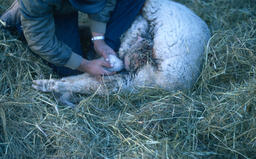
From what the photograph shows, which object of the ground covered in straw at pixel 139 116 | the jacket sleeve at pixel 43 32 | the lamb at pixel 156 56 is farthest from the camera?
the lamb at pixel 156 56

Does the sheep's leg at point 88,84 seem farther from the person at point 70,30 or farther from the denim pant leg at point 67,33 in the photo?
the denim pant leg at point 67,33

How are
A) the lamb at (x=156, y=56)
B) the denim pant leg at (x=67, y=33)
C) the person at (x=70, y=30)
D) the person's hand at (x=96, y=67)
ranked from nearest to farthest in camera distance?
the person at (x=70, y=30) → the lamb at (x=156, y=56) → the person's hand at (x=96, y=67) → the denim pant leg at (x=67, y=33)

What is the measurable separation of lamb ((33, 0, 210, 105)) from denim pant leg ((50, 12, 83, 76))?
0.75 ft

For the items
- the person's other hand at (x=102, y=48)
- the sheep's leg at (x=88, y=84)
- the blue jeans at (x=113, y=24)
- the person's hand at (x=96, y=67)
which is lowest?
the sheep's leg at (x=88, y=84)

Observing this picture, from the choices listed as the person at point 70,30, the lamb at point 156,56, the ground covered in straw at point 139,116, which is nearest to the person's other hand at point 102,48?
the person at point 70,30

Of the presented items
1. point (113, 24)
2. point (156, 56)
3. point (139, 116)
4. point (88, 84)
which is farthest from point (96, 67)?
point (139, 116)

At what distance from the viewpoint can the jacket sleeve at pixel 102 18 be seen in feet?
10.4

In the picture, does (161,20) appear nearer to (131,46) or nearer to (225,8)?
(131,46)

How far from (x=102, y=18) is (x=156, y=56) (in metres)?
0.67

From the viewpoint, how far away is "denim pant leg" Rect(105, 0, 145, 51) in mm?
3209

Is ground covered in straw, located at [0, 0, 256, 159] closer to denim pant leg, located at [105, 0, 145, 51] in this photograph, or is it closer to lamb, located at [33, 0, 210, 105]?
lamb, located at [33, 0, 210, 105]

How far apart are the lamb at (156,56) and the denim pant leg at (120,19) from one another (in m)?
0.06

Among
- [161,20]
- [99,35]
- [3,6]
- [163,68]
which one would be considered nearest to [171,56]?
[163,68]

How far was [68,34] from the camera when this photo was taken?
3357 millimetres
